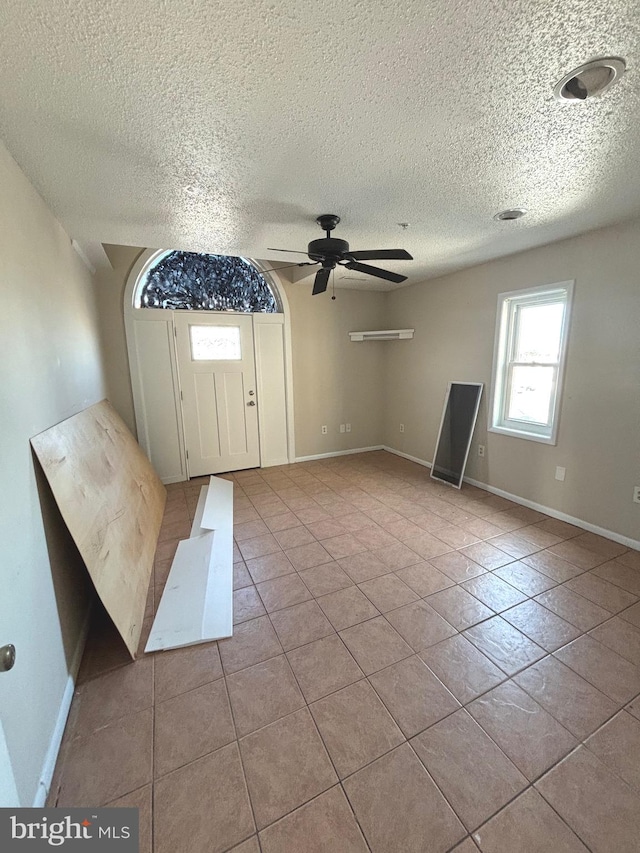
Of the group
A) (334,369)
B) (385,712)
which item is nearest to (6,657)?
(385,712)

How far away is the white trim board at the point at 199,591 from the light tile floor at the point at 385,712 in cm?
7

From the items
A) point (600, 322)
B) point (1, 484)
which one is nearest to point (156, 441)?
point (1, 484)

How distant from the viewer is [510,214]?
2342mm

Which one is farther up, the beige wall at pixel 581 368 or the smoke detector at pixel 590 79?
the smoke detector at pixel 590 79

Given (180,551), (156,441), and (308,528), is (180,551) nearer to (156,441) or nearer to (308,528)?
(308,528)

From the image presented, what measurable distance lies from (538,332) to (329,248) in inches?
87.5

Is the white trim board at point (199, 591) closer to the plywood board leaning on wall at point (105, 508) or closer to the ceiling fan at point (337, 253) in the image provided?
the plywood board leaning on wall at point (105, 508)

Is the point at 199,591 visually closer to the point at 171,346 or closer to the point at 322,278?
the point at 322,278

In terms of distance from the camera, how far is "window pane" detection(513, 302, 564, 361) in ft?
10.0

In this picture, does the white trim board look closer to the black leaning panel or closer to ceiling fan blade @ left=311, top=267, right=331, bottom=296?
ceiling fan blade @ left=311, top=267, right=331, bottom=296

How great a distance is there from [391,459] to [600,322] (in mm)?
2857

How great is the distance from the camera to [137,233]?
8.59ft

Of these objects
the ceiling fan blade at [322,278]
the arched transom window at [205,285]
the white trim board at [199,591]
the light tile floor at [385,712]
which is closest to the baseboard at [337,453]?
the white trim board at [199,591]

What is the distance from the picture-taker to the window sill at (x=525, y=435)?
308 cm
